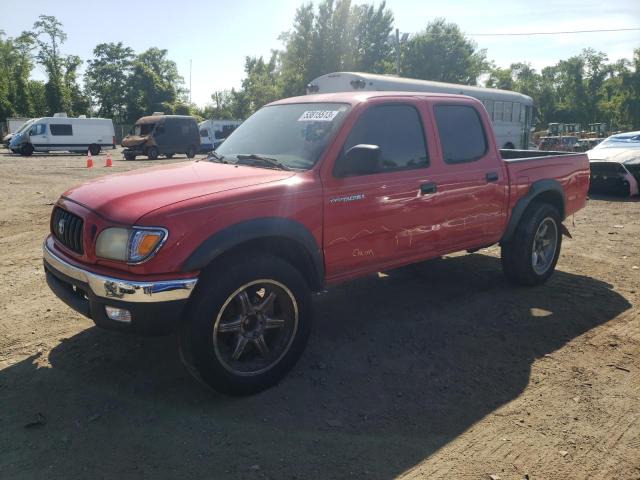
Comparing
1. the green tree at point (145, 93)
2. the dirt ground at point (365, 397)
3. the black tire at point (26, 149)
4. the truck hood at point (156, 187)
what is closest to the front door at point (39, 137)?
the black tire at point (26, 149)

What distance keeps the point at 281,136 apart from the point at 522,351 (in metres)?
2.55

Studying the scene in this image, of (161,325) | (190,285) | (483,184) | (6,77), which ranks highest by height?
(6,77)

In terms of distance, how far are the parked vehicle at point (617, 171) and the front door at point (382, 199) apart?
9.89 meters

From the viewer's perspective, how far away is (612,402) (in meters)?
3.38

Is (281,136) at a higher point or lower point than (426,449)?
higher

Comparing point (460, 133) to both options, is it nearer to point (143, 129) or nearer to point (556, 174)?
point (556, 174)

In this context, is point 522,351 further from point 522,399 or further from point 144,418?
point 144,418

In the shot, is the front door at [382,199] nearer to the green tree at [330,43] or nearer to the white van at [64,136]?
the white van at [64,136]

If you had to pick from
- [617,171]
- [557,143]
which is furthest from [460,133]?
[557,143]

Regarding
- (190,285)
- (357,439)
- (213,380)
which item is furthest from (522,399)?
(190,285)

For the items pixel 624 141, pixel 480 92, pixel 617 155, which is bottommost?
pixel 617 155

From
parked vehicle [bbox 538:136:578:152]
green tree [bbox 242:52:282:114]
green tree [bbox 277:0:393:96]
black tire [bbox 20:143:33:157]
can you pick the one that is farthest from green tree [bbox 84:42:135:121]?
parked vehicle [bbox 538:136:578:152]

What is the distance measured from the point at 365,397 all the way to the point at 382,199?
1.47 m

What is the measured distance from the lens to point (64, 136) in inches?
1218
